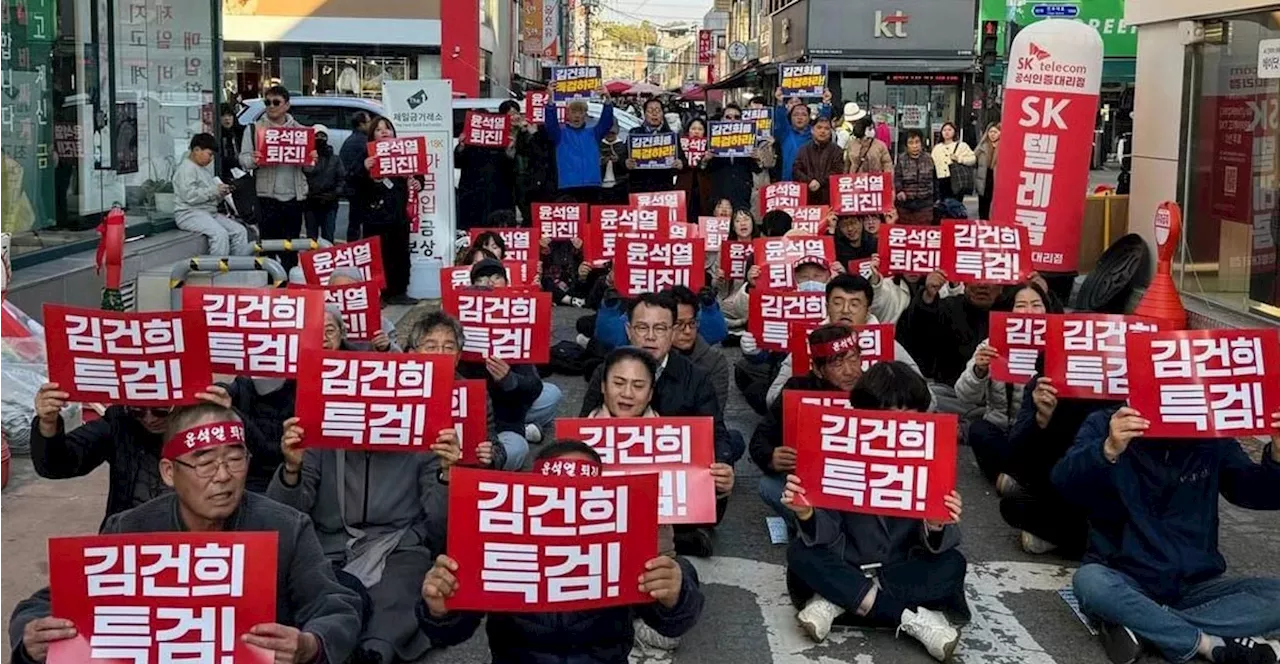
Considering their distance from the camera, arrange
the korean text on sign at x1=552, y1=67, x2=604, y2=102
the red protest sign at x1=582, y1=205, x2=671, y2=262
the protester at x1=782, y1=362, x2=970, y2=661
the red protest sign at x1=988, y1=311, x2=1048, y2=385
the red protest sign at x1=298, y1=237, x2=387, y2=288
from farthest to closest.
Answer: the korean text on sign at x1=552, y1=67, x2=604, y2=102
the red protest sign at x1=582, y1=205, x2=671, y2=262
the red protest sign at x1=298, y1=237, x2=387, y2=288
the red protest sign at x1=988, y1=311, x2=1048, y2=385
the protester at x1=782, y1=362, x2=970, y2=661

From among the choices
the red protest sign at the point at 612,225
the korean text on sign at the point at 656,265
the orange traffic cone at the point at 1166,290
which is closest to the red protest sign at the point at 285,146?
the red protest sign at the point at 612,225

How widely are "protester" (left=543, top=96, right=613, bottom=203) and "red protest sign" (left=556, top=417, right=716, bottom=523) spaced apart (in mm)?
10826

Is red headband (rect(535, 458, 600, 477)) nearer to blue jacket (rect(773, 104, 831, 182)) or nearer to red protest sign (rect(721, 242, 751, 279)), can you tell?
red protest sign (rect(721, 242, 751, 279))

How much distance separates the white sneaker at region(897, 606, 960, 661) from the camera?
5.66 m

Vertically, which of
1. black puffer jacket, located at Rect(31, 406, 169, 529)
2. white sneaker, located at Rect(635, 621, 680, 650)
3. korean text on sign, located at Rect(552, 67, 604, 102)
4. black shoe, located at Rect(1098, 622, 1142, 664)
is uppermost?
korean text on sign, located at Rect(552, 67, 604, 102)

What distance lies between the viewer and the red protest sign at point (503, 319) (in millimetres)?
8016

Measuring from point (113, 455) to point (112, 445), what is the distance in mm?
39

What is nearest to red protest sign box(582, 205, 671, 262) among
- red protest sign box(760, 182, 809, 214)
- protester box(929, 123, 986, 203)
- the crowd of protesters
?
red protest sign box(760, 182, 809, 214)

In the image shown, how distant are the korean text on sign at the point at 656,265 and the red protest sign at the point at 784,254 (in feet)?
1.70

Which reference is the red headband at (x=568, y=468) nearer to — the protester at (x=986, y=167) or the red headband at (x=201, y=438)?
the red headband at (x=201, y=438)

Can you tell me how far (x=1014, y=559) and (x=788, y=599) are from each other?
1.33 meters

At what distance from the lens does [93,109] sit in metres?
12.9

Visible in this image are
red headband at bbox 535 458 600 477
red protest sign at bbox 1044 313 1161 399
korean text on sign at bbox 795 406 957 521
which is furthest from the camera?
red protest sign at bbox 1044 313 1161 399

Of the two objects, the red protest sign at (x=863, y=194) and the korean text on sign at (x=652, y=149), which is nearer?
the red protest sign at (x=863, y=194)
